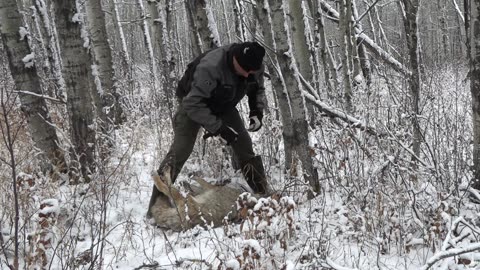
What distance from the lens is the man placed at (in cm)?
344

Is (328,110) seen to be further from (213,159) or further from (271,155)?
(213,159)

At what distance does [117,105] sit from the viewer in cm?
761

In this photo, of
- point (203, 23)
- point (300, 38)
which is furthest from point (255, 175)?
point (300, 38)

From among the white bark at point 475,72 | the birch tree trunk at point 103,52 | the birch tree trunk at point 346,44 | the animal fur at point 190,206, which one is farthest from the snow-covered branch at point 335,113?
the birch tree trunk at point 103,52

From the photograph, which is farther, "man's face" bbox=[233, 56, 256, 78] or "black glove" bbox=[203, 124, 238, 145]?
"black glove" bbox=[203, 124, 238, 145]

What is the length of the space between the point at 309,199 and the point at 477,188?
1.28m

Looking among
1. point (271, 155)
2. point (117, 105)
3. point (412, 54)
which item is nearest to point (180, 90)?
point (271, 155)

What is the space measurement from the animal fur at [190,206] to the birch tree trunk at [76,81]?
944mm

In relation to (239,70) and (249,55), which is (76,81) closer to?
(239,70)

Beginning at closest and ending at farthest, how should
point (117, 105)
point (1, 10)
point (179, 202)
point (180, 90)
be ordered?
point (179, 202)
point (180, 90)
point (1, 10)
point (117, 105)

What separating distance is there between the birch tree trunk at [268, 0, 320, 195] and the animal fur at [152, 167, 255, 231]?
71cm

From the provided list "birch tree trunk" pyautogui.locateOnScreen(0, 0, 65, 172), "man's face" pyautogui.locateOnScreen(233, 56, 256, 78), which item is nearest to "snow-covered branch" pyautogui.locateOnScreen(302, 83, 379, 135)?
"man's face" pyautogui.locateOnScreen(233, 56, 256, 78)

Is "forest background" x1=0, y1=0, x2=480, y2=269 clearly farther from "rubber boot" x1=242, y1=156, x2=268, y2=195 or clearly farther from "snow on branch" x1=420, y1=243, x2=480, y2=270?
"rubber boot" x1=242, y1=156, x2=268, y2=195

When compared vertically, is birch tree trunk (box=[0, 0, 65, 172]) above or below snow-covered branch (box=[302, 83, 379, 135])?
above
